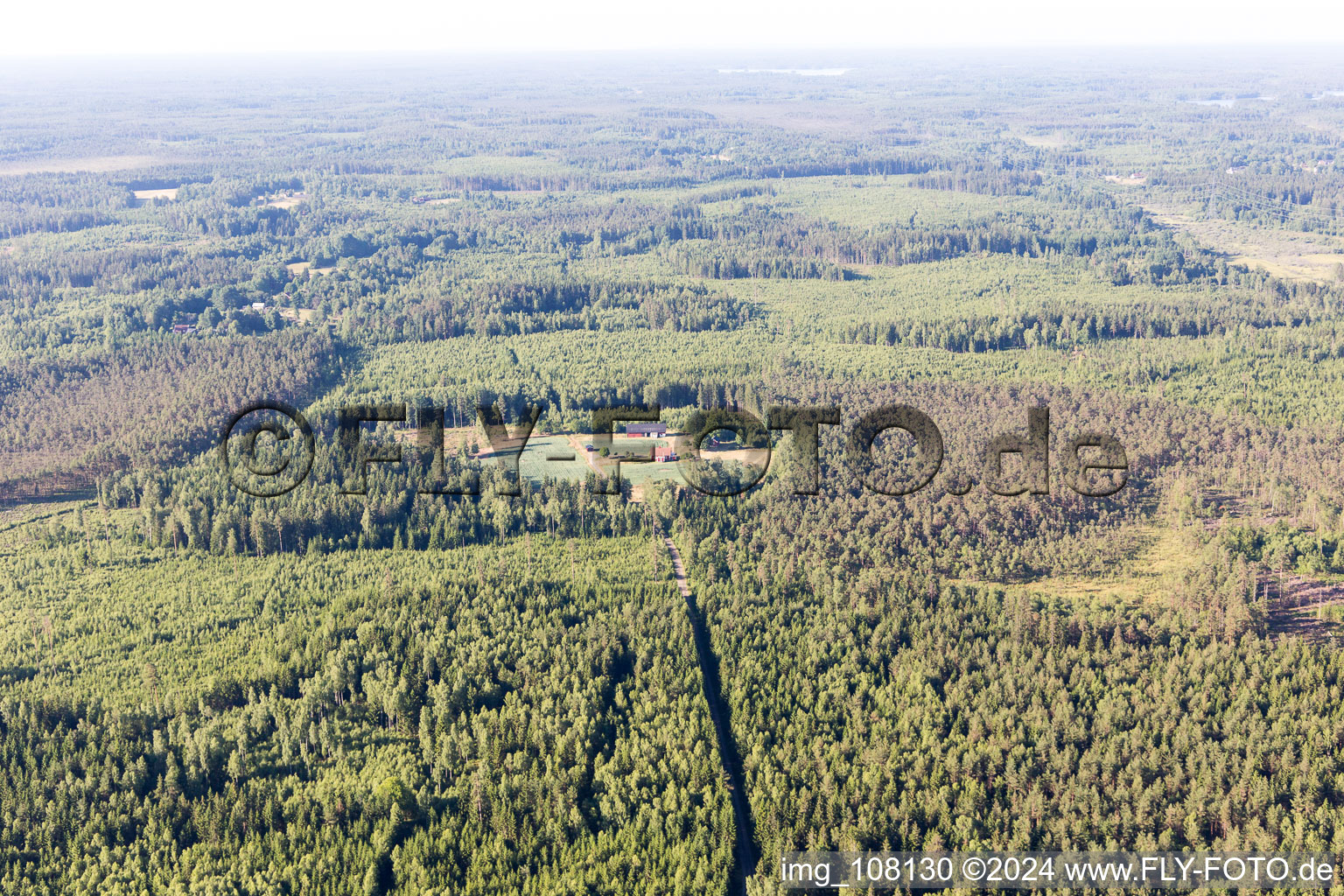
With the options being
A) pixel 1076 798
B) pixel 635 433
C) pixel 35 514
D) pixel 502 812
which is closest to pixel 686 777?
pixel 502 812

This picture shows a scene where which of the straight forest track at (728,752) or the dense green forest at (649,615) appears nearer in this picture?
the straight forest track at (728,752)

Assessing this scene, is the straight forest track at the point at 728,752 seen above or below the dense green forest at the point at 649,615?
below

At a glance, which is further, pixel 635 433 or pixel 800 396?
pixel 800 396

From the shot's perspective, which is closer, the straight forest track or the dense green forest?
the straight forest track

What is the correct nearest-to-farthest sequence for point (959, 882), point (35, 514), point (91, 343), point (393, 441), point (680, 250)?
point (959, 882), point (35, 514), point (393, 441), point (91, 343), point (680, 250)

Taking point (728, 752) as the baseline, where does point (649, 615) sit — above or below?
above

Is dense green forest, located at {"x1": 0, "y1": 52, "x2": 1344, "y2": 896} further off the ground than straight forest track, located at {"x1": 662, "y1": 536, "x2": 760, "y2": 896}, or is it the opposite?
dense green forest, located at {"x1": 0, "y1": 52, "x2": 1344, "y2": 896}

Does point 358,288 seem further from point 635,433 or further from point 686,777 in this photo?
point 686,777

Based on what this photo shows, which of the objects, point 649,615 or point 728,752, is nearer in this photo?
point 728,752
